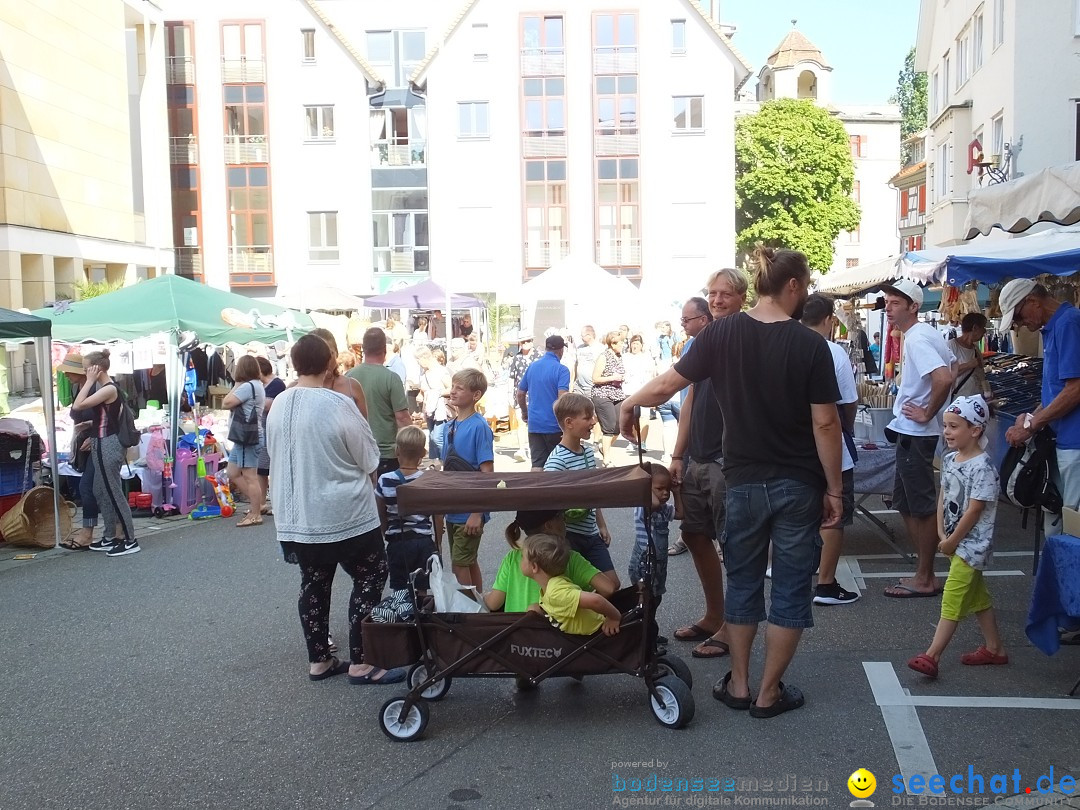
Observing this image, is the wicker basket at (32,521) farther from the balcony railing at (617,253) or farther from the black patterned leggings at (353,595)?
the balcony railing at (617,253)

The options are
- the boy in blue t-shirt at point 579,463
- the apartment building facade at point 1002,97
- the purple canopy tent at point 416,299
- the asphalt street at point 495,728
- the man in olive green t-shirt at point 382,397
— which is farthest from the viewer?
the purple canopy tent at point 416,299

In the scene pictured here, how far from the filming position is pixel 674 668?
4.75 meters

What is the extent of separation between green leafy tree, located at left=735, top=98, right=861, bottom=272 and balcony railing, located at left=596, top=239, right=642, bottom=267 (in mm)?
10552

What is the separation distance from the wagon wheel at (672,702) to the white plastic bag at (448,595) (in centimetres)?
90

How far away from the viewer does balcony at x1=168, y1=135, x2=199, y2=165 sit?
138 ft

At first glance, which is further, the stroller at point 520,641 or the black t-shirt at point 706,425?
the black t-shirt at point 706,425

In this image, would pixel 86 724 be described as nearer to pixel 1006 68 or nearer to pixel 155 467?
pixel 155 467

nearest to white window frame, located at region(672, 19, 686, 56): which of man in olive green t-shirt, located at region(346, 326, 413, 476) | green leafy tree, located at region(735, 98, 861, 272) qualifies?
green leafy tree, located at region(735, 98, 861, 272)

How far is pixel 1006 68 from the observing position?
23.0m

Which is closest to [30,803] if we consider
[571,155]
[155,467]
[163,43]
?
[155,467]

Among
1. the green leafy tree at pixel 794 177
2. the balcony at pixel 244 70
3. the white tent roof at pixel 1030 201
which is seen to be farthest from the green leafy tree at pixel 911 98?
the white tent roof at pixel 1030 201

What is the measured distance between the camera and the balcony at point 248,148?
4150 cm

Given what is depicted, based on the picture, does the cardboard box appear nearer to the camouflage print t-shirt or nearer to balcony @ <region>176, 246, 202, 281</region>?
the camouflage print t-shirt

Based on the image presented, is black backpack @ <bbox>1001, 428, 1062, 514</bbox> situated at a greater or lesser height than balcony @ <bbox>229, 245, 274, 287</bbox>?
lesser
